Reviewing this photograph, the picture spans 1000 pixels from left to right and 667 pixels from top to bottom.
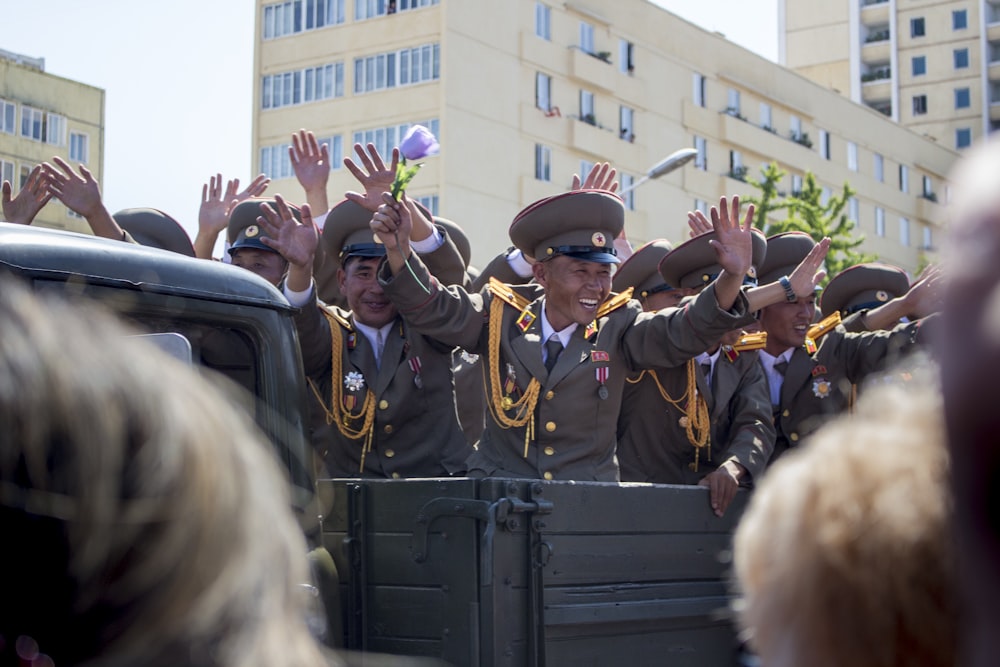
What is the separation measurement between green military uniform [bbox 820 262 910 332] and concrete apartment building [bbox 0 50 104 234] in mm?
38392

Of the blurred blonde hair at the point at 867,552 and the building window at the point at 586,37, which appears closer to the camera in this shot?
the blurred blonde hair at the point at 867,552

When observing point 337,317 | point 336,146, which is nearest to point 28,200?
point 337,317

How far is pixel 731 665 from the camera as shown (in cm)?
544

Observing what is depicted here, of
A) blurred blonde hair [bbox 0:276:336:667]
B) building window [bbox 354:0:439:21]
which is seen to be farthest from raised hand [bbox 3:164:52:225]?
building window [bbox 354:0:439:21]

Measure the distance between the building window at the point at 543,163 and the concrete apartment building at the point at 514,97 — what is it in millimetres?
70

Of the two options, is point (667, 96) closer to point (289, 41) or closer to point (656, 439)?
point (289, 41)

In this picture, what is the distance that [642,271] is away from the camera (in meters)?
8.31

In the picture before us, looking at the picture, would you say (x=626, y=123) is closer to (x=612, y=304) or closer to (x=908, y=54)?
(x=908, y=54)

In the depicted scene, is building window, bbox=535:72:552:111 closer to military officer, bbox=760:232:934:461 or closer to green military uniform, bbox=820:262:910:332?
green military uniform, bbox=820:262:910:332

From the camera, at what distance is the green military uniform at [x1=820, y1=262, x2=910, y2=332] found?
30.2 ft

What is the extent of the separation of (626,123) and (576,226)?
135 feet

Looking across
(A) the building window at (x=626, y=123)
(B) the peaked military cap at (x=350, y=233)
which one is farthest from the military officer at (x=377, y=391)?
(A) the building window at (x=626, y=123)

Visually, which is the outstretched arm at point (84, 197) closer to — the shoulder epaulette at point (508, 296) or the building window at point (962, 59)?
the shoulder epaulette at point (508, 296)

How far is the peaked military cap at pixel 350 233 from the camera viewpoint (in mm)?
6539
